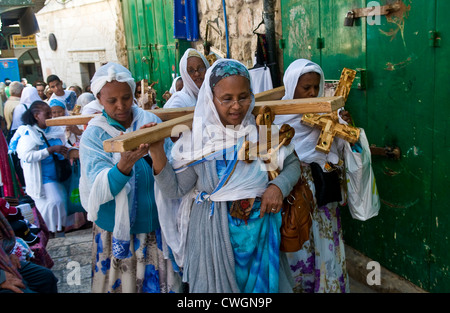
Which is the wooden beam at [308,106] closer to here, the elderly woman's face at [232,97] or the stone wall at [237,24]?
the elderly woman's face at [232,97]

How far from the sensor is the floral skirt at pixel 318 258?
8.51ft

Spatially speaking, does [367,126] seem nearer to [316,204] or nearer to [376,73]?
[376,73]

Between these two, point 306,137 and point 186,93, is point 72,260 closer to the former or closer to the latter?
point 186,93

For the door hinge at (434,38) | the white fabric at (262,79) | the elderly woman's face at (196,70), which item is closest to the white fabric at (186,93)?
the elderly woman's face at (196,70)

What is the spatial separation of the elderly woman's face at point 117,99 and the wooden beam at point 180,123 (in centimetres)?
40

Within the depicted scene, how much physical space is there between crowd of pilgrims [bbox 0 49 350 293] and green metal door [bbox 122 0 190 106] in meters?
5.19

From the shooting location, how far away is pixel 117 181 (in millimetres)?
2213

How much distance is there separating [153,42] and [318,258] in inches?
280

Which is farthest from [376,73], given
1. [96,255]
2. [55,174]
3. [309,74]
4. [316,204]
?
[55,174]

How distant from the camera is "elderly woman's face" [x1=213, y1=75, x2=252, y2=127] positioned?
7.05 feet

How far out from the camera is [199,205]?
7.41 feet

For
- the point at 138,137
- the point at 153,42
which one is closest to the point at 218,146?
the point at 138,137

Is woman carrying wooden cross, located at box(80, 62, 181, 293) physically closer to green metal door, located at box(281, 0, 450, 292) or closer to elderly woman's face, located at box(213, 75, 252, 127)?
elderly woman's face, located at box(213, 75, 252, 127)

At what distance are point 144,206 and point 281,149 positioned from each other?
0.85m
